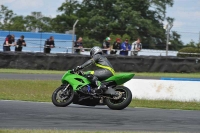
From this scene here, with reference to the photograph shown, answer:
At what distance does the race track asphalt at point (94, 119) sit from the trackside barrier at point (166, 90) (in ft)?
9.07

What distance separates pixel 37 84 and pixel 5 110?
7648mm

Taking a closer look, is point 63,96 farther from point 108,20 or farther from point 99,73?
point 108,20

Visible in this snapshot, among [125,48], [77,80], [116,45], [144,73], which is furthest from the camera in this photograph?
[116,45]

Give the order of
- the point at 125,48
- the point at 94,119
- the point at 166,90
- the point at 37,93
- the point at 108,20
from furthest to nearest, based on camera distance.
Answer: the point at 108,20 → the point at 125,48 → the point at 37,93 → the point at 166,90 → the point at 94,119

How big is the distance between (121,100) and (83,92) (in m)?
0.92

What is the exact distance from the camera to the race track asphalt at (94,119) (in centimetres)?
1022

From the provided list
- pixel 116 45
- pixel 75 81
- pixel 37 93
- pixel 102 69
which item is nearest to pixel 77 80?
pixel 75 81

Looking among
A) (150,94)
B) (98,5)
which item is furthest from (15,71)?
(98,5)

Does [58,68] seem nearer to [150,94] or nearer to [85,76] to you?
[150,94]

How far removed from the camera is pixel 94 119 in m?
11.3

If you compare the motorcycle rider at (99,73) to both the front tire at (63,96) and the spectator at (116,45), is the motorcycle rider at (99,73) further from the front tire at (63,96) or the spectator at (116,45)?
the spectator at (116,45)

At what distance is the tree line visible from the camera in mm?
49438

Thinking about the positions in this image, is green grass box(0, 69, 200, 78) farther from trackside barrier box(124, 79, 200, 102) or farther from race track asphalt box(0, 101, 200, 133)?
race track asphalt box(0, 101, 200, 133)

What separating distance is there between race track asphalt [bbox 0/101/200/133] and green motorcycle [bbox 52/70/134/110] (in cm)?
31
